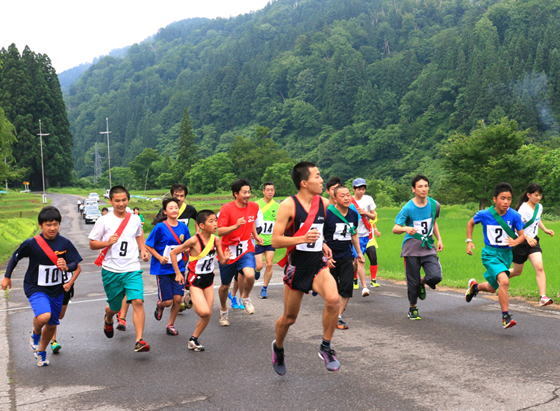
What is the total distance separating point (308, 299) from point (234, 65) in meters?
172

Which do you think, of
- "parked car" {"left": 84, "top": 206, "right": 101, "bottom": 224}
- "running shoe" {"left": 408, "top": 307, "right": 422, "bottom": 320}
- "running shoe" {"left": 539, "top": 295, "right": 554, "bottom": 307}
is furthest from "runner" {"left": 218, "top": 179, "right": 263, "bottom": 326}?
"parked car" {"left": 84, "top": 206, "right": 101, "bottom": 224}

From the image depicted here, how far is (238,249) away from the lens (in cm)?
916

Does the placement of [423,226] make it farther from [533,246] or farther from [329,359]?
[329,359]

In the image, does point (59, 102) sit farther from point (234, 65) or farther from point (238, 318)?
point (238, 318)

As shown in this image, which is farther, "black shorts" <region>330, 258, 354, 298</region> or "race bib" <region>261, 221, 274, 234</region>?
"race bib" <region>261, 221, 274, 234</region>

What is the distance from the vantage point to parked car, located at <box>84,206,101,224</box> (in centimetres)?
4962

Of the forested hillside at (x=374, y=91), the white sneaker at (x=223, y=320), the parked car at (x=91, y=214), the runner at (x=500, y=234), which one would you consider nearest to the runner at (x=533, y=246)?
the runner at (x=500, y=234)

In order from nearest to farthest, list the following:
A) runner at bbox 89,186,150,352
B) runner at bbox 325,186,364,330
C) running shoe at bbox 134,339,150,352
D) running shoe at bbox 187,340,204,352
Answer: running shoe at bbox 134,339,150,352, running shoe at bbox 187,340,204,352, runner at bbox 89,186,150,352, runner at bbox 325,186,364,330

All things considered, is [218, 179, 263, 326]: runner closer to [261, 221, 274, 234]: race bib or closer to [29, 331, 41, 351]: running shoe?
[261, 221, 274, 234]: race bib

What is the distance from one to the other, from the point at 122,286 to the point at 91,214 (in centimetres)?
4574

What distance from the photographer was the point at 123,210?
7523mm

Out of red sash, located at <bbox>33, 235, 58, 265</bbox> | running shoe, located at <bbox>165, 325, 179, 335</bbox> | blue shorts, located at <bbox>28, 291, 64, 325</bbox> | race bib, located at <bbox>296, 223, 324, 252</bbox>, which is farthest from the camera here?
running shoe, located at <bbox>165, 325, 179, 335</bbox>

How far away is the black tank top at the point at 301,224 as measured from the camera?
587cm

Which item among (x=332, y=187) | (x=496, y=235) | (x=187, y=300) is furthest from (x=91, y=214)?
(x=496, y=235)
